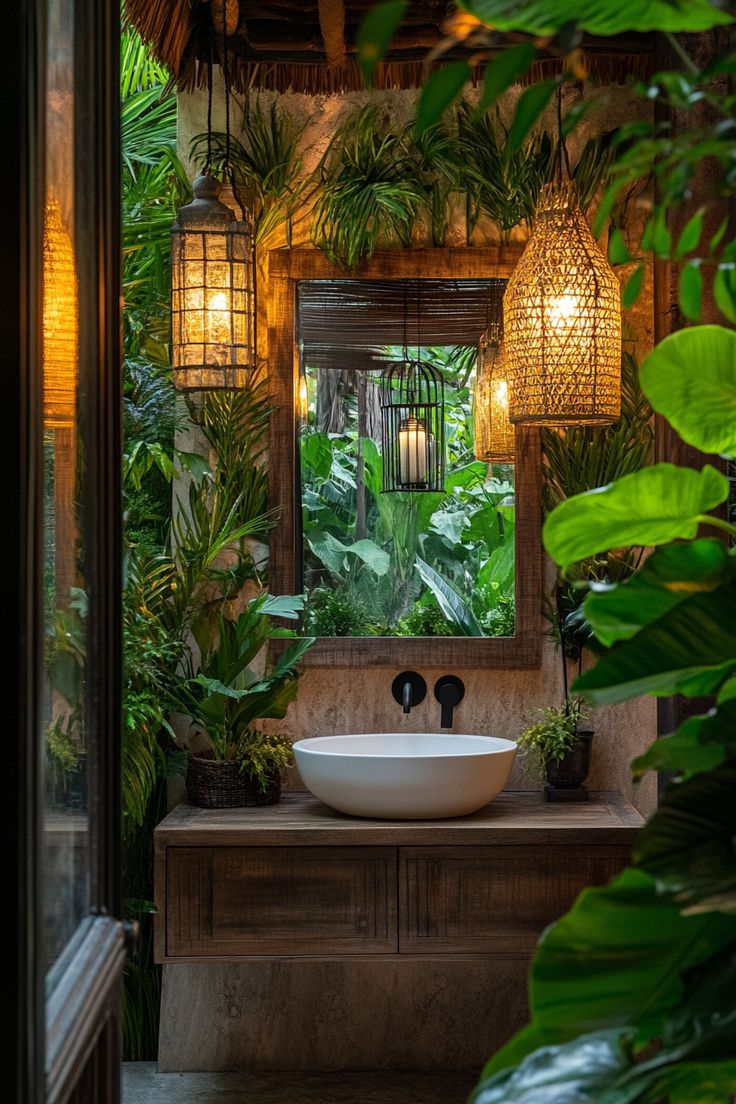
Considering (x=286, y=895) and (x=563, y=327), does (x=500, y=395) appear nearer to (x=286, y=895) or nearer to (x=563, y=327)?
(x=563, y=327)

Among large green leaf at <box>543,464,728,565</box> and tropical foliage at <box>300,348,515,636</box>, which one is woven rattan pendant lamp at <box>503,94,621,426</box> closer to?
tropical foliage at <box>300,348,515,636</box>

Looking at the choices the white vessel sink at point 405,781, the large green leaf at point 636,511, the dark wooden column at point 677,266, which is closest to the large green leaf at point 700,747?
the large green leaf at point 636,511

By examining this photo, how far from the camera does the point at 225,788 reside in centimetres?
317

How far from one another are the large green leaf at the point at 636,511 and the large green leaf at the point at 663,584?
0.07 m

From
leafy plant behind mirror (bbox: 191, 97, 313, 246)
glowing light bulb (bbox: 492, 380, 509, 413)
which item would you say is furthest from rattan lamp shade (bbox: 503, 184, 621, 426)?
leafy plant behind mirror (bbox: 191, 97, 313, 246)

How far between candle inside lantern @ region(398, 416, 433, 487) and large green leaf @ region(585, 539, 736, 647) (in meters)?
2.23

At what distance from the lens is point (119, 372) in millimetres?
1510

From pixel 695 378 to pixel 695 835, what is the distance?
563mm

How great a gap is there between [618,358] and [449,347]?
519 mm

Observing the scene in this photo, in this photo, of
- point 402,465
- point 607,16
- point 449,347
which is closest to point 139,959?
point 402,465

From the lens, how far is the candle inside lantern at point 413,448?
346 centimetres

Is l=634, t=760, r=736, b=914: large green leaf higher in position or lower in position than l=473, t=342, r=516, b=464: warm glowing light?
lower

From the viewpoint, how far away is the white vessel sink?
2895mm

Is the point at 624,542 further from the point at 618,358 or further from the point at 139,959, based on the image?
the point at 139,959
